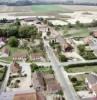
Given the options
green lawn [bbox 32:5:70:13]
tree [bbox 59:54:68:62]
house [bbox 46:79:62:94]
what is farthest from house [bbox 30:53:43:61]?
green lawn [bbox 32:5:70:13]

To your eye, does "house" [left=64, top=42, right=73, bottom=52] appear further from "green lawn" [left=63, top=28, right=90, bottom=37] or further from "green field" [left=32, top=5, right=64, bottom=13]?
"green field" [left=32, top=5, right=64, bottom=13]

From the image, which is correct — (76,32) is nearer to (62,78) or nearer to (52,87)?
(62,78)

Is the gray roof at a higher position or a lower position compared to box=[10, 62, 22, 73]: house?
higher

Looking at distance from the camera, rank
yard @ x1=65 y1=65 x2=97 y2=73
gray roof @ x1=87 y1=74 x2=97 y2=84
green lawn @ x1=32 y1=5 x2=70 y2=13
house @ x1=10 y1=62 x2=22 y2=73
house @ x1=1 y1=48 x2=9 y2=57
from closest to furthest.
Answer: gray roof @ x1=87 y1=74 x2=97 y2=84, house @ x1=10 y1=62 x2=22 y2=73, yard @ x1=65 y1=65 x2=97 y2=73, house @ x1=1 y1=48 x2=9 y2=57, green lawn @ x1=32 y1=5 x2=70 y2=13

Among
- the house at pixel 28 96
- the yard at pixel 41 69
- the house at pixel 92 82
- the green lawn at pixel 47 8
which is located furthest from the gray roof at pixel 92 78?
the green lawn at pixel 47 8

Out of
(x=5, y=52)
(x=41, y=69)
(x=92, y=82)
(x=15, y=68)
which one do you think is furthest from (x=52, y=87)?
(x=5, y=52)

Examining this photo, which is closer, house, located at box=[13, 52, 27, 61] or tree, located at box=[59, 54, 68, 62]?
tree, located at box=[59, 54, 68, 62]
